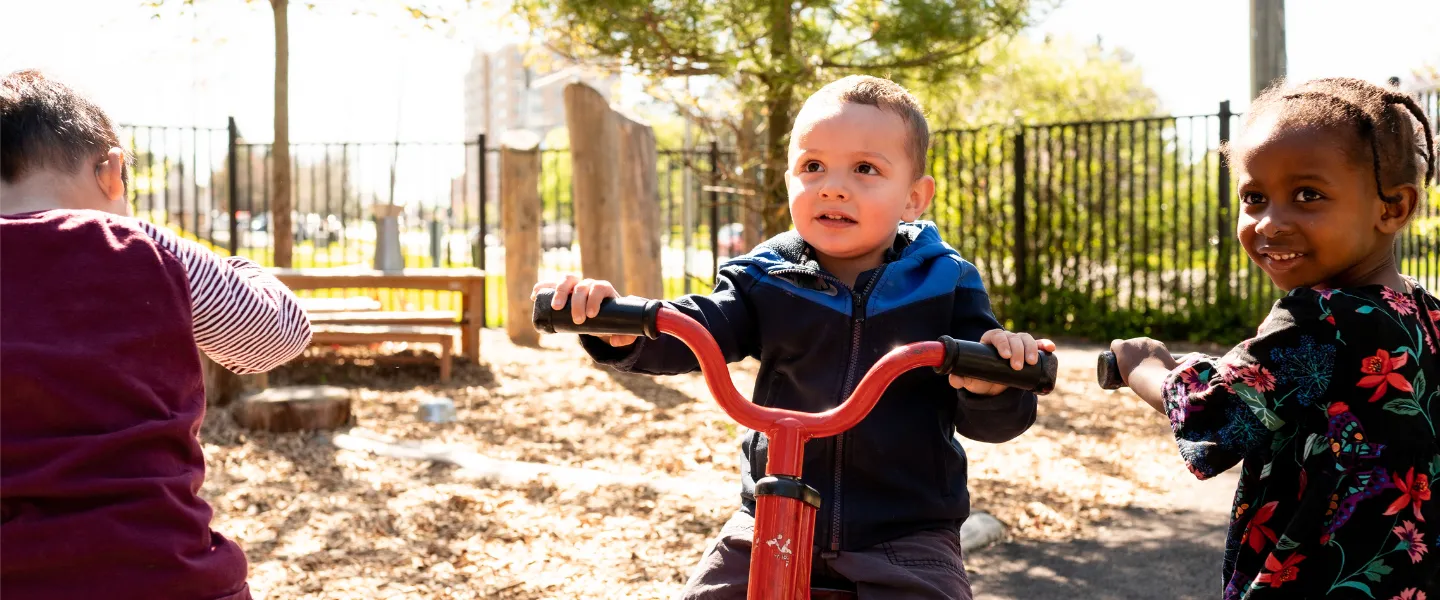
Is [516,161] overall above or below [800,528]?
above

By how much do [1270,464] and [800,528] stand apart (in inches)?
32.3

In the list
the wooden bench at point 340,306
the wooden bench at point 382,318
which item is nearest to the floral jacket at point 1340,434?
the wooden bench at point 382,318

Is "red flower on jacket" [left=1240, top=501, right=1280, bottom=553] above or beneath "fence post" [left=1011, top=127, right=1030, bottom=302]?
beneath

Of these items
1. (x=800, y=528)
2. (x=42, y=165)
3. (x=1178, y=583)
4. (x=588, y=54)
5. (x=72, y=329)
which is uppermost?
(x=588, y=54)

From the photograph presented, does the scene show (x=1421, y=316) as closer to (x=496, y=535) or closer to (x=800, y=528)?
(x=800, y=528)

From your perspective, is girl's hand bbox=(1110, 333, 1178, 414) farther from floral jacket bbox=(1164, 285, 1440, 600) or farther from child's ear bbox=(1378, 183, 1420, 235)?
child's ear bbox=(1378, 183, 1420, 235)

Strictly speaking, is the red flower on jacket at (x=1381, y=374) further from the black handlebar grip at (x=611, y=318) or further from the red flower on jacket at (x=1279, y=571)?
the black handlebar grip at (x=611, y=318)

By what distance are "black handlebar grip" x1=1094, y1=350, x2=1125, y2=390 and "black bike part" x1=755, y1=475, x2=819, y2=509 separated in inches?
24.6

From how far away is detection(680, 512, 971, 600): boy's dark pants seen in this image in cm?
213

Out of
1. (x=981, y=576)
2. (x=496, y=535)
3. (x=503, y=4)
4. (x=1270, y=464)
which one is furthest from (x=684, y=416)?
(x=1270, y=464)

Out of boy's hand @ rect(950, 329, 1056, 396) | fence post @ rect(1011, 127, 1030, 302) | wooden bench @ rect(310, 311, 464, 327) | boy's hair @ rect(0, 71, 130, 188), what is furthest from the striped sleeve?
fence post @ rect(1011, 127, 1030, 302)

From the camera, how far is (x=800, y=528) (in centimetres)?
179

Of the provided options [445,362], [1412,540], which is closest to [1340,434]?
[1412,540]

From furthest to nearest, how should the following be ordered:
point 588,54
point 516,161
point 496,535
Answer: point 516,161 < point 588,54 < point 496,535
